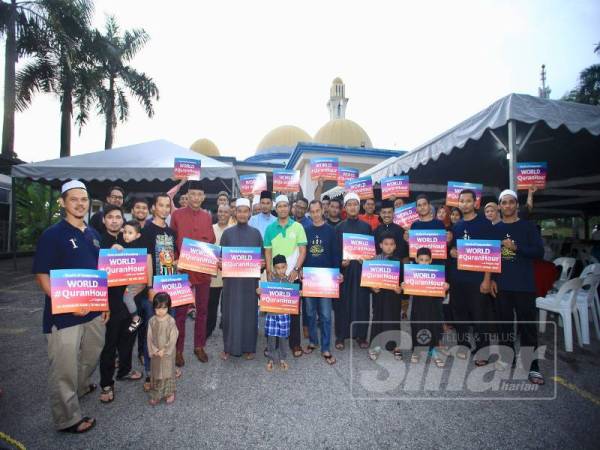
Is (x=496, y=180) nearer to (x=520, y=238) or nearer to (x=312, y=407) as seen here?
(x=520, y=238)

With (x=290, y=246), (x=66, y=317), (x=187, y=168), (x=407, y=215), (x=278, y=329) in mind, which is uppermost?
(x=187, y=168)

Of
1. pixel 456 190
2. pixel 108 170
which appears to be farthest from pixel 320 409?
pixel 108 170

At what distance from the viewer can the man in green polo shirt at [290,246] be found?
465cm

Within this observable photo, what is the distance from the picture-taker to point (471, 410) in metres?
3.26

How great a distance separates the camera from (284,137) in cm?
5100

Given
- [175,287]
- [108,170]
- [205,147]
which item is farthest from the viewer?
[205,147]

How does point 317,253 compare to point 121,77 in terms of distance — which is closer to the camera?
point 317,253

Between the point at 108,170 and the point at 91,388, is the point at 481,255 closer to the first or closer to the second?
the point at 91,388

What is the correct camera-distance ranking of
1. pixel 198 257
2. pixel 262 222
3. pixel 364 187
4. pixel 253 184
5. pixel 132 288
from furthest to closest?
pixel 253 184 < pixel 364 187 < pixel 262 222 < pixel 198 257 < pixel 132 288

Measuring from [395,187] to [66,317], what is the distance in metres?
5.80

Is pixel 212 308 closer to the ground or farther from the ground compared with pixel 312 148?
closer to the ground

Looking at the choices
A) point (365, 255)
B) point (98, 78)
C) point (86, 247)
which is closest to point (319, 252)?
point (365, 255)

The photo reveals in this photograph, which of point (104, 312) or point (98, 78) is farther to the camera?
point (98, 78)

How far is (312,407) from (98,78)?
64.9ft
